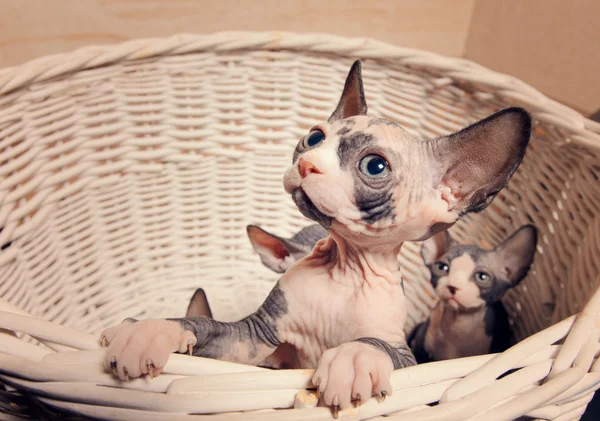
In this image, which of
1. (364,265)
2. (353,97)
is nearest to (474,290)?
(364,265)

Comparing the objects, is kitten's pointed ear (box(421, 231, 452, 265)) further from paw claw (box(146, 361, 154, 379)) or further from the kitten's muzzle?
paw claw (box(146, 361, 154, 379))

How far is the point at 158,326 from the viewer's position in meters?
0.58

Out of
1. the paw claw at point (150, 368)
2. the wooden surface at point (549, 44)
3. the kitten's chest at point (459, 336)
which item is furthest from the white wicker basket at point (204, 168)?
the wooden surface at point (549, 44)

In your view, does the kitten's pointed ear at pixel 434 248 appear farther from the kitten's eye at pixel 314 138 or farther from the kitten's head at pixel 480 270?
the kitten's eye at pixel 314 138

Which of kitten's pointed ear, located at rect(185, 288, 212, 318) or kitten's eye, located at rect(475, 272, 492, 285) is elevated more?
kitten's eye, located at rect(475, 272, 492, 285)

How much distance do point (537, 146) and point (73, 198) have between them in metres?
0.96

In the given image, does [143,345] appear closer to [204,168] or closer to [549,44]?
[204,168]

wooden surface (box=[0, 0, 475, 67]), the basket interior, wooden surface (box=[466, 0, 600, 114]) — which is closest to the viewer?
the basket interior

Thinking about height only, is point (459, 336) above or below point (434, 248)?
below

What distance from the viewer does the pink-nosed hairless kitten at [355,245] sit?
20.8 inches

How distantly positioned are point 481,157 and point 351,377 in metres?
0.30

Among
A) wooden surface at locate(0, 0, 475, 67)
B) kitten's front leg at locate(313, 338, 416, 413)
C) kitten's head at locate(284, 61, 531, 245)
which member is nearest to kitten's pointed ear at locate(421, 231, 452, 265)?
kitten's head at locate(284, 61, 531, 245)

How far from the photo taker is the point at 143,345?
52 centimetres

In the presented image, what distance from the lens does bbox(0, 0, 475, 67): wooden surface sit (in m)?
1.57
